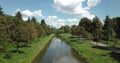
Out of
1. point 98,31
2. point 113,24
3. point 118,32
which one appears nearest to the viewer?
point 98,31

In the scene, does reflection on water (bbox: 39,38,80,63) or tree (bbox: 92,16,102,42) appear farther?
tree (bbox: 92,16,102,42)

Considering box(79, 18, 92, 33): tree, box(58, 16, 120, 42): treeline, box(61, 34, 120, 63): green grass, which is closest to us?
box(61, 34, 120, 63): green grass

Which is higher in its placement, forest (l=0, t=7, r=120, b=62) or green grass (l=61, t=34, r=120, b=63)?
forest (l=0, t=7, r=120, b=62)

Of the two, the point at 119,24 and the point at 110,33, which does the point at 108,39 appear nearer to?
the point at 110,33

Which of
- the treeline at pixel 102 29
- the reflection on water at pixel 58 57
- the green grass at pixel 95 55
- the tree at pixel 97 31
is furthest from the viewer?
the treeline at pixel 102 29

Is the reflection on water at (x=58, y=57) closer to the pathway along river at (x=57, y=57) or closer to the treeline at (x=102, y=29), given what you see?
the pathway along river at (x=57, y=57)

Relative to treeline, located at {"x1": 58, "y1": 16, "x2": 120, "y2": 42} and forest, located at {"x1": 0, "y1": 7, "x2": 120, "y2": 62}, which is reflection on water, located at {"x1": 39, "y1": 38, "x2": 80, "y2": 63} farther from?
treeline, located at {"x1": 58, "y1": 16, "x2": 120, "y2": 42}

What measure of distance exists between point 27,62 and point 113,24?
5965 centimetres

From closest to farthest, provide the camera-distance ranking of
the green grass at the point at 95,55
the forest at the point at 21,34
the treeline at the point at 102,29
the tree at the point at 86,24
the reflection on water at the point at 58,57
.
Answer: the forest at the point at 21,34 → the green grass at the point at 95,55 → the reflection on water at the point at 58,57 → the treeline at the point at 102,29 → the tree at the point at 86,24

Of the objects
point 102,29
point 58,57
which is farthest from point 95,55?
point 102,29

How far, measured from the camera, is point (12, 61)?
34438 mm

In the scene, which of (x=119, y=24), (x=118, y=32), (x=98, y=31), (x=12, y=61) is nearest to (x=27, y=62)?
(x=12, y=61)

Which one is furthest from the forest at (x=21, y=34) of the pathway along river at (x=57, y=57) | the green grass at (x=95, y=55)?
the green grass at (x=95, y=55)

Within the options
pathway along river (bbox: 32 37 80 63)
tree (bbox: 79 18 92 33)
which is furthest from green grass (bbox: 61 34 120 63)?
tree (bbox: 79 18 92 33)
